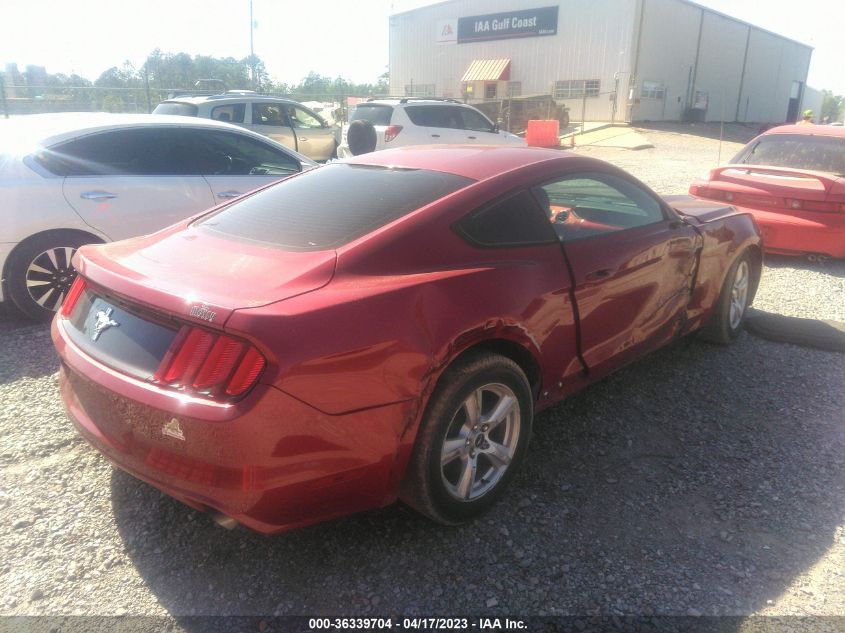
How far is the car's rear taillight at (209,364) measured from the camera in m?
2.13

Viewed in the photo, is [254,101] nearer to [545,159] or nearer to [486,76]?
[545,159]

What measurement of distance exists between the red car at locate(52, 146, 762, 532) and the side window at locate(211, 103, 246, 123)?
8.51 metres

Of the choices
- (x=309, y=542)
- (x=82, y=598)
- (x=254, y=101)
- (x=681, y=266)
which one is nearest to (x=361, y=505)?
(x=309, y=542)

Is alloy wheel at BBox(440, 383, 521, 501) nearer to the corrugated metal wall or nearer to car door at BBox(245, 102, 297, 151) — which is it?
car door at BBox(245, 102, 297, 151)

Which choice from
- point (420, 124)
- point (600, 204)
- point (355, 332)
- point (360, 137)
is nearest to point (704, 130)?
point (420, 124)

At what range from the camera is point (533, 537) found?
276cm

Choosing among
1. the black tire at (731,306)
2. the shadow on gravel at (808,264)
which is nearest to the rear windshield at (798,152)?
the shadow on gravel at (808,264)

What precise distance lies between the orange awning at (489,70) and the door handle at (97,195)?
34277 millimetres

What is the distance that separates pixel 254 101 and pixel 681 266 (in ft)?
32.3

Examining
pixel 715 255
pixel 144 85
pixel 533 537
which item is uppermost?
pixel 144 85

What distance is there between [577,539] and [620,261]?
4.81 ft

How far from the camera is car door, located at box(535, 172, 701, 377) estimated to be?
10.8 ft

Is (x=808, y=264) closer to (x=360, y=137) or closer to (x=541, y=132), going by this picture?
(x=360, y=137)

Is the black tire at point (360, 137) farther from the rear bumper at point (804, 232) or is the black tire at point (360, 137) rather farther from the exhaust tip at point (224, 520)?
the exhaust tip at point (224, 520)
